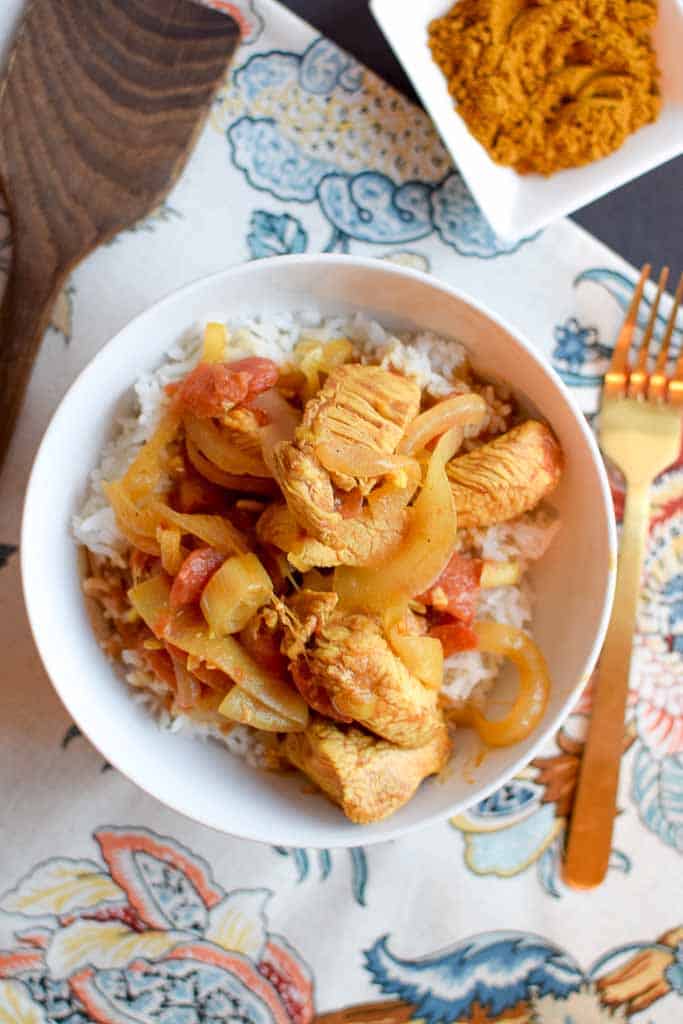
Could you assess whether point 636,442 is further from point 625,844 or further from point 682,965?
point 682,965

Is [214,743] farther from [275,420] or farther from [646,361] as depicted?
[646,361]

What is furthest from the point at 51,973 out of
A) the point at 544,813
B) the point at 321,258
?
the point at 321,258

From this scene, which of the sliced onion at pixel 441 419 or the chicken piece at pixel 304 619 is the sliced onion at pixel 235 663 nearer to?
the chicken piece at pixel 304 619

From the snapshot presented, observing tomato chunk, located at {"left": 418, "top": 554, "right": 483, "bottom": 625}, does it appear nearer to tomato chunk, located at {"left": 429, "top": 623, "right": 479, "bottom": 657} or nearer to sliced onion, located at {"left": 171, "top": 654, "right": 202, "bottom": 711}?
tomato chunk, located at {"left": 429, "top": 623, "right": 479, "bottom": 657}

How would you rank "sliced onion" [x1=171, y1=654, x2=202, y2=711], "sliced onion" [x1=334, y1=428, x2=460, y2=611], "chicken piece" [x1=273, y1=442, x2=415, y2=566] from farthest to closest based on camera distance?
"sliced onion" [x1=171, y1=654, x2=202, y2=711]
"sliced onion" [x1=334, y1=428, x2=460, y2=611]
"chicken piece" [x1=273, y1=442, x2=415, y2=566]

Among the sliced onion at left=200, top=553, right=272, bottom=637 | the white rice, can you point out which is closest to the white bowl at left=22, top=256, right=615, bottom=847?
the white rice

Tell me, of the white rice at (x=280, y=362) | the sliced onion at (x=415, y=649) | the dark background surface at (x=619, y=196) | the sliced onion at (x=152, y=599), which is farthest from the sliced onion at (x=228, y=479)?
the dark background surface at (x=619, y=196)
